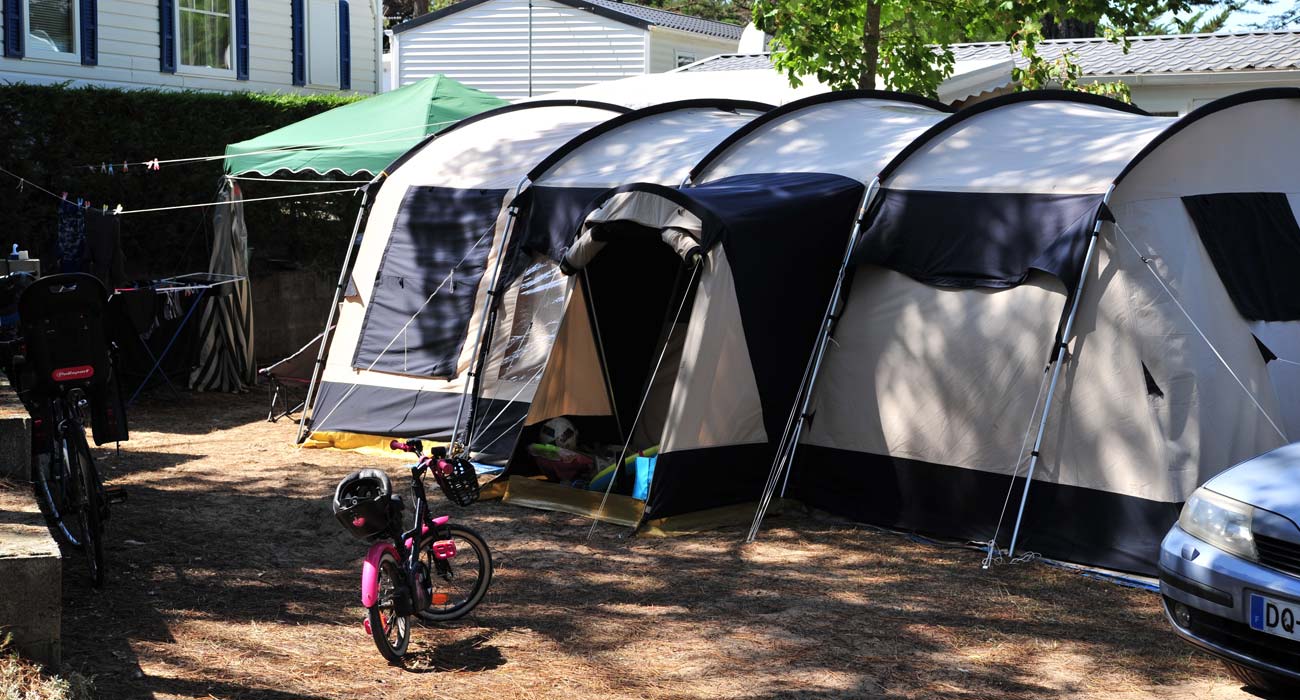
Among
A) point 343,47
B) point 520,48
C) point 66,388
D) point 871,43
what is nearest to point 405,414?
point 66,388

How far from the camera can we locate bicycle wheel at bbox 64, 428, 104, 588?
5.70 meters

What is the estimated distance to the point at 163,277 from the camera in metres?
12.2

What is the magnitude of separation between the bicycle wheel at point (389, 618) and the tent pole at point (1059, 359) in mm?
3082

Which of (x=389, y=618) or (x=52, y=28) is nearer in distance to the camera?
(x=389, y=618)

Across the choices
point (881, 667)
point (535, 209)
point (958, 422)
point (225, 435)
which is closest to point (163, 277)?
point (225, 435)

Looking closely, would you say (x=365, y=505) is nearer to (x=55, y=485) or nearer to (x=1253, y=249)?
(x=55, y=485)

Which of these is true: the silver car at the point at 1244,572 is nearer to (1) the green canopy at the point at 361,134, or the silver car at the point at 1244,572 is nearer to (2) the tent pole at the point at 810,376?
(2) the tent pole at the point at 810,376

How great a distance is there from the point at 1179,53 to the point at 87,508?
16.0 meters

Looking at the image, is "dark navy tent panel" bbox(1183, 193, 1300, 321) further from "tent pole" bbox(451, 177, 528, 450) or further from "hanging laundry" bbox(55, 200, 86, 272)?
"hanging laundry" bbox(55, 200, 86, 272)

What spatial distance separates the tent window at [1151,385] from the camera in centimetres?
639

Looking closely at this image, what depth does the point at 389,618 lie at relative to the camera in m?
5.08

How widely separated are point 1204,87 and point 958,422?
11478 millimetres

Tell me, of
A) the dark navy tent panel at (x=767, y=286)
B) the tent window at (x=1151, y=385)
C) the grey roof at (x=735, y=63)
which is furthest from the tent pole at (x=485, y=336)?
the grey roof at (x=735, y=63)

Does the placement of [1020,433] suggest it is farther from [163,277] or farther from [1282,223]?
[163,277]
